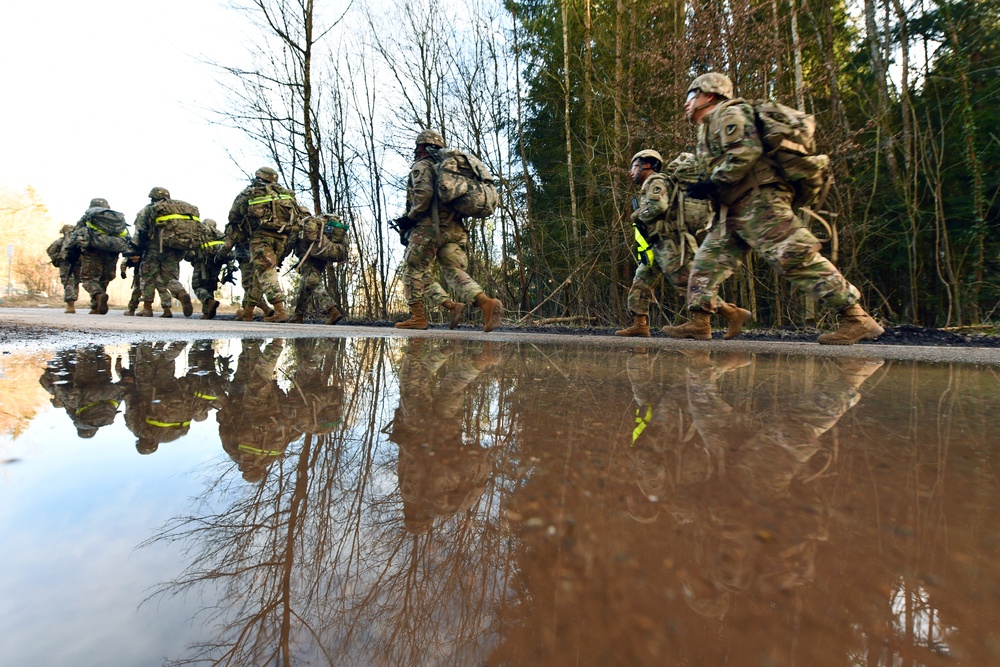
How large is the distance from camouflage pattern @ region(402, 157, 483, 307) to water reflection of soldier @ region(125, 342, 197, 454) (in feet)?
13.1

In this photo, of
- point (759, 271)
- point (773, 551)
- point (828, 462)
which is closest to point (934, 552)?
point (773, 551)

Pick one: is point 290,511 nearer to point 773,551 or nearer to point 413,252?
point 773,551

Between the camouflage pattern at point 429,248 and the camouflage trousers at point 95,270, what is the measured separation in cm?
787

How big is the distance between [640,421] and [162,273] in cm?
1100

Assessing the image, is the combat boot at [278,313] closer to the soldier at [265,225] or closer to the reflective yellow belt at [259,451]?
the soldier at [265,225]

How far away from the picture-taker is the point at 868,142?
7.59 metres

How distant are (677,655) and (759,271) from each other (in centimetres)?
893

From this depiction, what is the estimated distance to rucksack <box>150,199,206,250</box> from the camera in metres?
9.23

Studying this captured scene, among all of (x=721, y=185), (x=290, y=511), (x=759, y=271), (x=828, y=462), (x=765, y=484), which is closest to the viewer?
(x=290, y=511)

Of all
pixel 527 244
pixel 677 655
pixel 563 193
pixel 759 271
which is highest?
pixel 563 193

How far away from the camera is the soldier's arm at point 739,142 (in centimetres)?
369

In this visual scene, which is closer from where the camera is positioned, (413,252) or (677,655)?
(677,655)

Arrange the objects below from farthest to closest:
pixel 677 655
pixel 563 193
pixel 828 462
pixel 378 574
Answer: pixel 563 193, pixel 828 462, pixel 378 574, pixel 677 655

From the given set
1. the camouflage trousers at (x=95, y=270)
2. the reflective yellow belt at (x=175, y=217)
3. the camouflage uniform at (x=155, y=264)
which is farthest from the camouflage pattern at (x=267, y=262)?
the camouflage trousers at (x=95, y=270)
